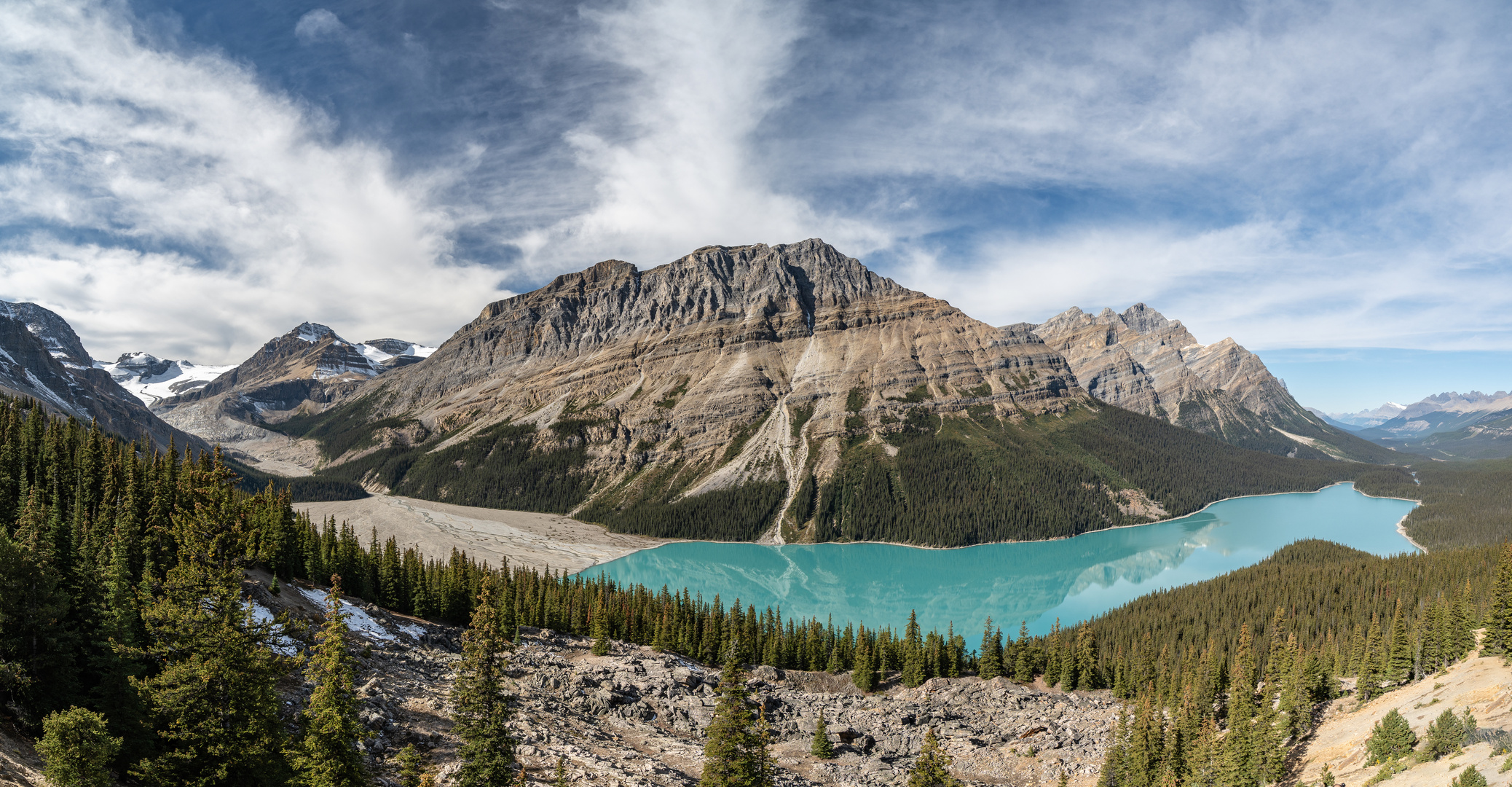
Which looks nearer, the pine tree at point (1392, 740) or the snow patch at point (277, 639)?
the pine tree at point (1392, 740)

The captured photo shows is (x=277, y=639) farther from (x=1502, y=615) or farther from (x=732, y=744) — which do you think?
(x=1502, y=615)

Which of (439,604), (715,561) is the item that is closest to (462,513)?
Answer: (715,561)

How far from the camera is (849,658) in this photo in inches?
2790

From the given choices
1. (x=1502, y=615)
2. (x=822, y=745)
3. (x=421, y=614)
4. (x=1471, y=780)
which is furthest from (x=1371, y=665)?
(x=421, y=614)

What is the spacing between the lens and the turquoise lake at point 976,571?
118 metres

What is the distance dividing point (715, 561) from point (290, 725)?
130225 millimetres

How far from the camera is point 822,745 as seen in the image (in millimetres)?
46156

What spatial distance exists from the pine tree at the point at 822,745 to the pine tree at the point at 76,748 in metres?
38.7

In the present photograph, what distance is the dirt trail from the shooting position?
2723 centimetres

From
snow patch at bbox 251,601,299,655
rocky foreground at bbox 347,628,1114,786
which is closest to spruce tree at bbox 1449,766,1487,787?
rocky foreground at bbox 347,628,1114,786

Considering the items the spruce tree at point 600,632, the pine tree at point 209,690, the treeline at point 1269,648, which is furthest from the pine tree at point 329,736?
the treeline at point 1269,648

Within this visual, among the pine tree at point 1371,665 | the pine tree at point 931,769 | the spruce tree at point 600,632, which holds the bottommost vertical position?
the spruce tree at point 600,632

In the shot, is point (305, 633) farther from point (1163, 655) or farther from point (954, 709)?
point (1163, 655)

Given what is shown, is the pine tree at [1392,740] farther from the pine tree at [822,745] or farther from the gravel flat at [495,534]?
the gravel flat at [495,534]
